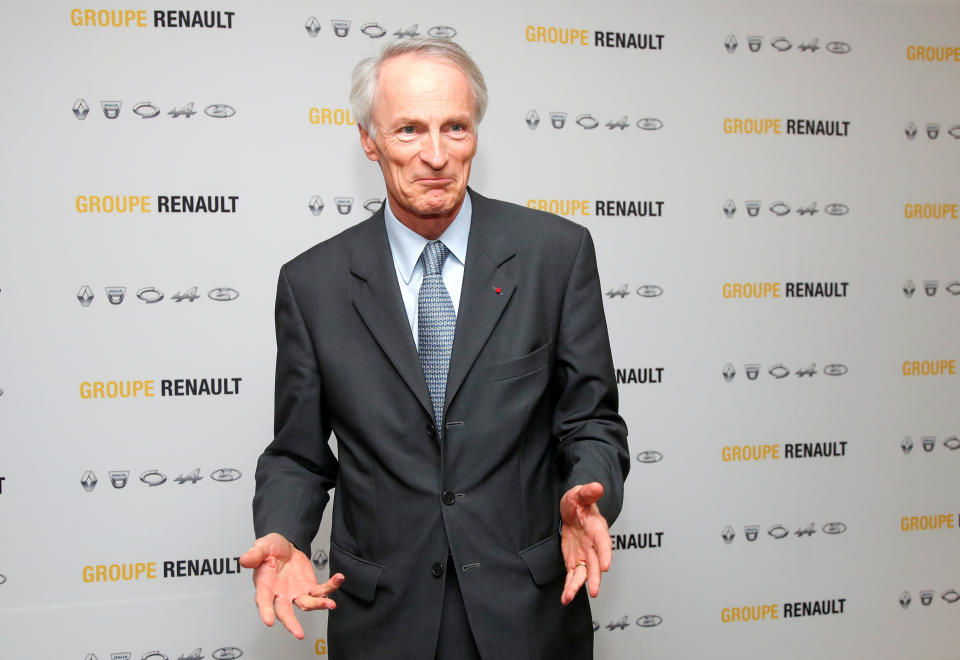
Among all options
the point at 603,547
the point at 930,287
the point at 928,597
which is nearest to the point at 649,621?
the point at 928,597

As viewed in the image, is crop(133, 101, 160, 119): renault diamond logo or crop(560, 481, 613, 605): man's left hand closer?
crop(560, 481, 613, 605): man's left hand

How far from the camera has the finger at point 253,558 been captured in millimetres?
1292

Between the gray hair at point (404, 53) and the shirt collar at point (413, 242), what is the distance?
205 millimetres

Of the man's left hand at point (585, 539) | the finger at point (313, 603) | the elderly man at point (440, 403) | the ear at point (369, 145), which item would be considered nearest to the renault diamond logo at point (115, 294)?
the elderly man at point (440, 403)

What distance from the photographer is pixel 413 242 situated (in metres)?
1.61

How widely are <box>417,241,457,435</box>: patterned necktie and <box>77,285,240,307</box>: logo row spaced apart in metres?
1.22

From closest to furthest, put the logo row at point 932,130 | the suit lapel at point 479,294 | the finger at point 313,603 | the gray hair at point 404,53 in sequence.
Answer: the finger at point 313,603 → the suit lapel at point 479,294 → the gray hair at point 404,53 → the logo row at point 932,130

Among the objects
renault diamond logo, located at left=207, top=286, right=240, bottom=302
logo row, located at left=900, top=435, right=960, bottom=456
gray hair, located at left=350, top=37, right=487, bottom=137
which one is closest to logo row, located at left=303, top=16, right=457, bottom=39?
renault diamond logo, located at left=207, top=286, right=240, bottom=302

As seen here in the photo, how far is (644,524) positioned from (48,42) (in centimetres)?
257

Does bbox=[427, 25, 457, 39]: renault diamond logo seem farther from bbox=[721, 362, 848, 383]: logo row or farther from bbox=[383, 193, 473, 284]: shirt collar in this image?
bbox=[721, 362, 848, 383]: logo row

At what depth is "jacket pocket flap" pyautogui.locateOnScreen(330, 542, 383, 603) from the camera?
1540 mm

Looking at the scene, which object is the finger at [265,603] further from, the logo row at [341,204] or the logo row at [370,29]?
the logo row at [370,29]

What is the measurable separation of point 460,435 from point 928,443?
2.36 m

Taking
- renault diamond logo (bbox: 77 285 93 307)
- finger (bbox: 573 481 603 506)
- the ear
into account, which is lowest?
finger (bbox: 573 481 603 506)
